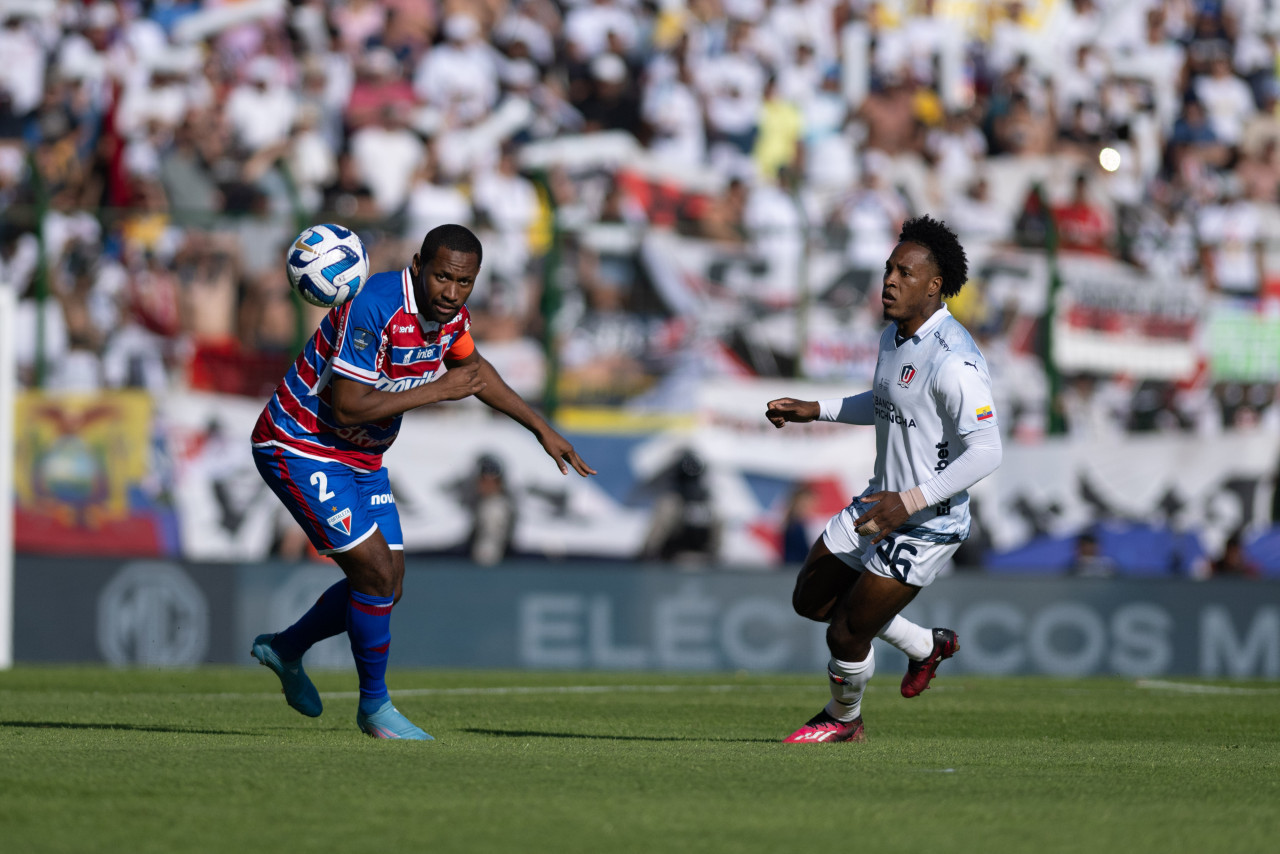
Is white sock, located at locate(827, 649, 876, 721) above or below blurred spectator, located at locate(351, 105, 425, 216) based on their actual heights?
below

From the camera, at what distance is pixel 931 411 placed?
798 cm

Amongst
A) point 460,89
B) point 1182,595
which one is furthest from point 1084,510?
point 460,89

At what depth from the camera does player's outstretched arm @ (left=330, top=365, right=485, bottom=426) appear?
759cm

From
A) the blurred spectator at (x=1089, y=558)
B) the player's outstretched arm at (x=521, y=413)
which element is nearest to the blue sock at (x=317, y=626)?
the player's outstretched arm at (x=521, y=413)

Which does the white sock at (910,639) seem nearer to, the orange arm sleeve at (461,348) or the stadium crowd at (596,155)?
the orange arm sleeve at (461,348)

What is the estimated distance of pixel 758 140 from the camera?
68.0 ft

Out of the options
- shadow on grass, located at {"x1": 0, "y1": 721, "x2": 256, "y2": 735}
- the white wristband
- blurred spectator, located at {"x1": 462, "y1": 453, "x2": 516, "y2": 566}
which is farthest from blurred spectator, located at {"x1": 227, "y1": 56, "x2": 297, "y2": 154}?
the white wristband

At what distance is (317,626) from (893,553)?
264cm

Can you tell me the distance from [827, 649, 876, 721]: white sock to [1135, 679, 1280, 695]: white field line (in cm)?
563

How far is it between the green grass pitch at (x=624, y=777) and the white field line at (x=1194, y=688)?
5.68ft

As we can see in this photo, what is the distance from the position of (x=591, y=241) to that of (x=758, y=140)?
495 cm

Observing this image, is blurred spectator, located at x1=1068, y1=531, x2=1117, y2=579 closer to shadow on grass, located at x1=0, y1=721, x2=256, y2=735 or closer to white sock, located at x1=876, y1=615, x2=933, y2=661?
white sock, located at x1=876, y1=615, x2=933, y2=661

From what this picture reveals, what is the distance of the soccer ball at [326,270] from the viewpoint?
7.82m

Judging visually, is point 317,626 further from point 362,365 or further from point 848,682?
point 848,682
